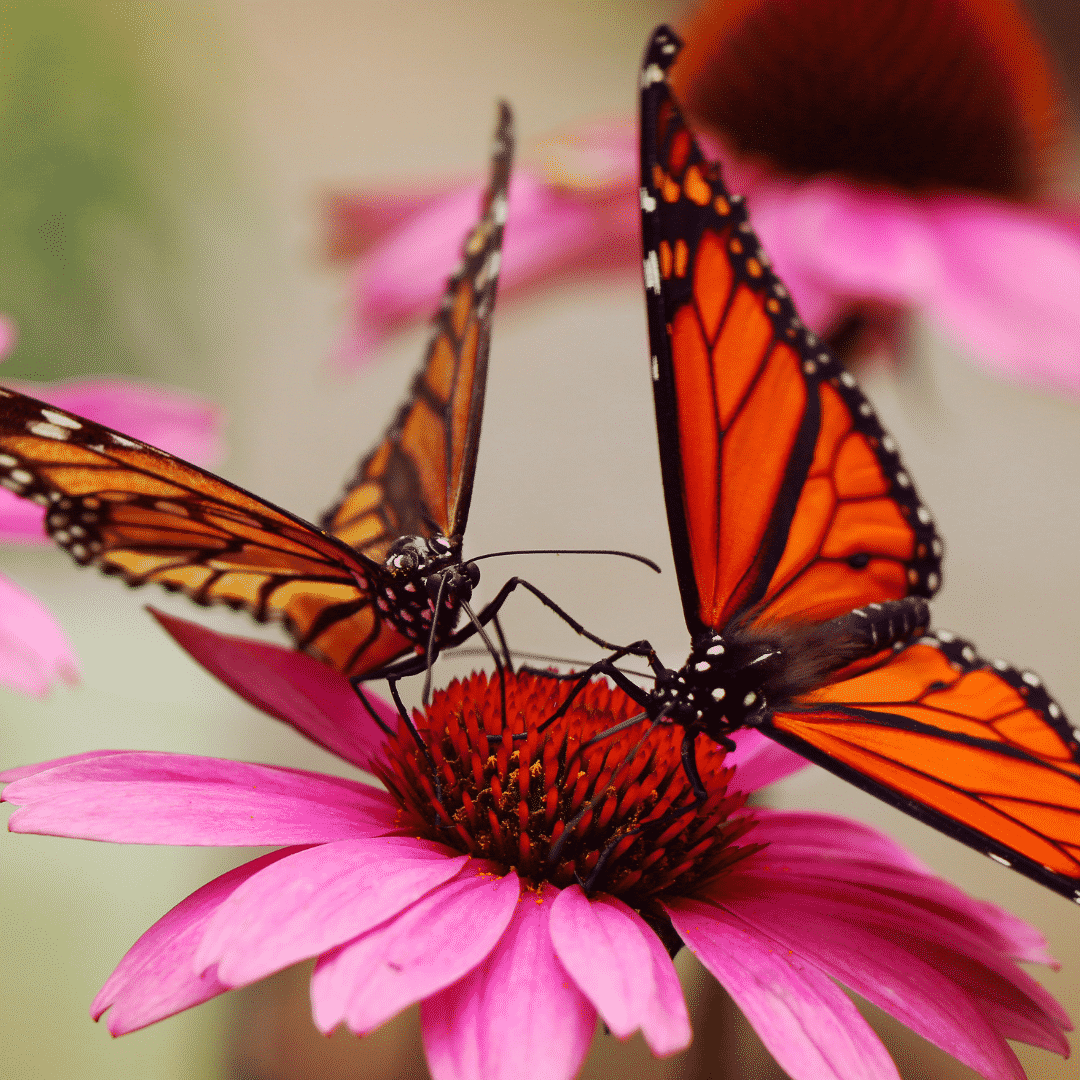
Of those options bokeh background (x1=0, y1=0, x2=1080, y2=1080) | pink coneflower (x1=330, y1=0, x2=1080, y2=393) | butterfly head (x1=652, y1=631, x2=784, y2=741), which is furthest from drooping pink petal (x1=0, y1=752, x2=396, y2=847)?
pink coneflower (x1=330, y1=0, x2=1080, y2=393)

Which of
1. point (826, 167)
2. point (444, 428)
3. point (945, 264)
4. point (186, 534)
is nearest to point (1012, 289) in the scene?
point (945, 264)

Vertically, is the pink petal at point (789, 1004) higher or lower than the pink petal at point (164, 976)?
lower

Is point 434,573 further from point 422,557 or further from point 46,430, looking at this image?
point 46,430

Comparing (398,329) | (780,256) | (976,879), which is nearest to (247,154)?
(398,329)

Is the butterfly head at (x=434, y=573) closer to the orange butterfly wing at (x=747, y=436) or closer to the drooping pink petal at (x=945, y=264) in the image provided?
the orange butterfly wing at (x=747, y=436)

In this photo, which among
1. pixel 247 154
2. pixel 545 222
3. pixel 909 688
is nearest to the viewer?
pixel 909 688

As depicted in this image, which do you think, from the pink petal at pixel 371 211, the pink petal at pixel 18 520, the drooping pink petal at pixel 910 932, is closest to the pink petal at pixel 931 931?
the drooping pink petal at pixel 910 932

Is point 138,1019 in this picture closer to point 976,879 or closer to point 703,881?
point 703,881
